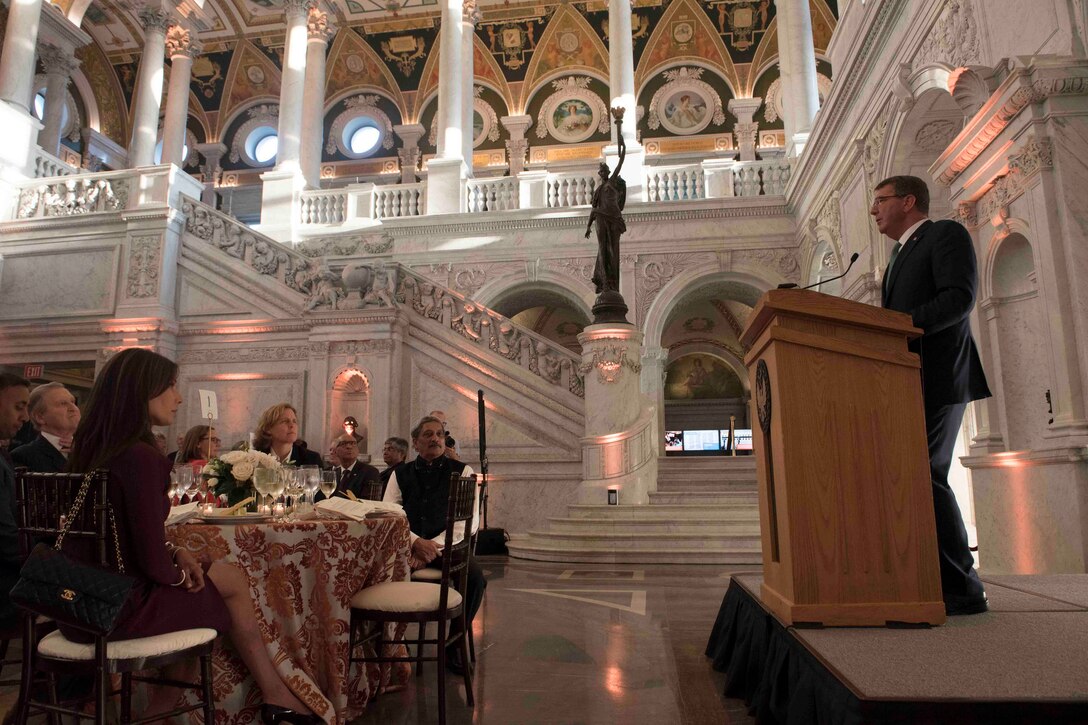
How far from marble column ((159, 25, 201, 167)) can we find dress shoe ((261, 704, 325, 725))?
15.8m

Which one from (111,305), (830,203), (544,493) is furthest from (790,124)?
(111,305)

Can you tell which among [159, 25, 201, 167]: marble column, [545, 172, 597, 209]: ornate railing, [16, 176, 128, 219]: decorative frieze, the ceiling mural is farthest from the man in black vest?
the ceiling mural

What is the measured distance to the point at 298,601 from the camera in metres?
2.79

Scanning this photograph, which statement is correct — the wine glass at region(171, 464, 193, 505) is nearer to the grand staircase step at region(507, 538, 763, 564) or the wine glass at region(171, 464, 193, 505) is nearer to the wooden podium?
the wooden podium

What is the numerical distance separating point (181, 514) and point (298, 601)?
56 cm

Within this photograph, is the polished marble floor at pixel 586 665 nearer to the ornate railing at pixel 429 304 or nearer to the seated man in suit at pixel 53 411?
the seated man in suit at pixel 53 411

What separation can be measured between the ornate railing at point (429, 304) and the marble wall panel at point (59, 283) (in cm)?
313

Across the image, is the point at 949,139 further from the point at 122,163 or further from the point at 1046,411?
the point at 122,163

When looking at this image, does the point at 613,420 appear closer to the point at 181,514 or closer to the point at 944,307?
the point at 944,307

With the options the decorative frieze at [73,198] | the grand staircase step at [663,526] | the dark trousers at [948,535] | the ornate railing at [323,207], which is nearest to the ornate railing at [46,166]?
the decorative frieze at [73,198]

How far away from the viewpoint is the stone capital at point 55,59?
19.4 metres

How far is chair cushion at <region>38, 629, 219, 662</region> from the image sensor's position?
7.02ft

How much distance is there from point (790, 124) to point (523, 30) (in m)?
10.6

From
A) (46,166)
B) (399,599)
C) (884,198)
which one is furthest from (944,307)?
(46,166)
